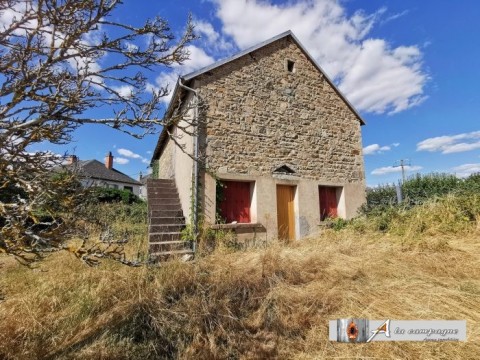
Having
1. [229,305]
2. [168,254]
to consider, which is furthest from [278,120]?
[229,305]

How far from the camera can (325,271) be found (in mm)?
5059

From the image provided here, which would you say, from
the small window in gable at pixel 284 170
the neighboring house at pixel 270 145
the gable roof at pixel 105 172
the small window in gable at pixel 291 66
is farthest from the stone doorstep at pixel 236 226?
the gable roof at pixel 105 172

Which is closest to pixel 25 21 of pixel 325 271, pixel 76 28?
pixel 76 28

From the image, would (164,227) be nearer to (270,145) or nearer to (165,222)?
(165,222)

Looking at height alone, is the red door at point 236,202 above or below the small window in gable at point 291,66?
below

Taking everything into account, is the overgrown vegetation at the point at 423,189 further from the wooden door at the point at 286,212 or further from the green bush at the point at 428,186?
the wooden door at the point at 286,212

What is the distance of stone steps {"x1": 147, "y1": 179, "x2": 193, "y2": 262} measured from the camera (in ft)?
22.0

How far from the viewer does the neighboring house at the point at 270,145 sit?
25.7 feet

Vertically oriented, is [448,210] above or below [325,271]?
above

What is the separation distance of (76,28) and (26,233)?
1.74 metres

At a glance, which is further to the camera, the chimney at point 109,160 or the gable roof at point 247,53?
the chimney at point 109,160

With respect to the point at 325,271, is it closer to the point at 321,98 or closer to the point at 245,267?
the point at 245,267

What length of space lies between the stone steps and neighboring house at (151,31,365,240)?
0.40 m

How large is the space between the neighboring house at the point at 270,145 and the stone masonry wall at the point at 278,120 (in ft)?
0.10
